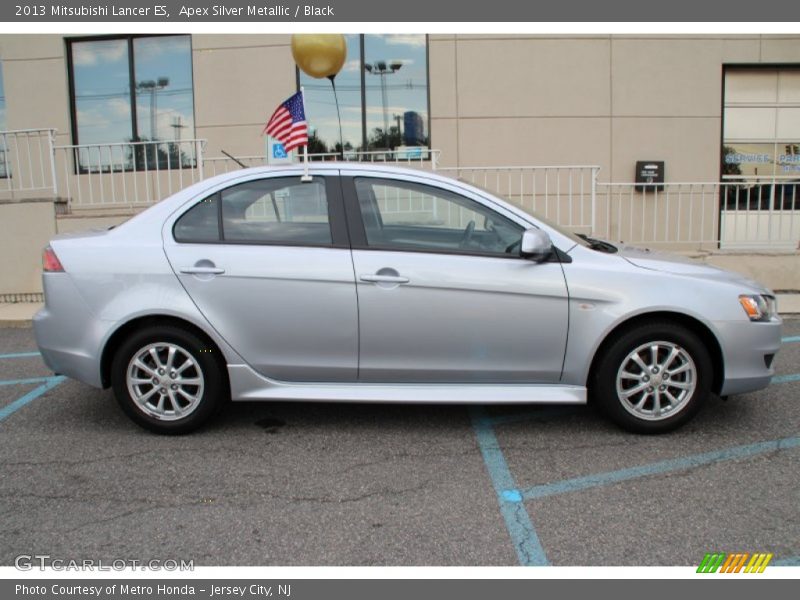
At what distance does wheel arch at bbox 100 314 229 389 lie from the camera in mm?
4133

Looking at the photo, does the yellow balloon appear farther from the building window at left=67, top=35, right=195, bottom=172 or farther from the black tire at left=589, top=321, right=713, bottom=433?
the black tire at left=589, top=321, right=713, bottom=433

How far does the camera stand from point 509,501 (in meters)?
3.36

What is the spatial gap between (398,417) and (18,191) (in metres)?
7.98

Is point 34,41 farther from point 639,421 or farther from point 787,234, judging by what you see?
point 787,234

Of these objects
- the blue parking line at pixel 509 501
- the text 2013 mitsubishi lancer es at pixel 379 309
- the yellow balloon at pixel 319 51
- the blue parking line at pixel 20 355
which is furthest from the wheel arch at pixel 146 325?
the yellow balloon at pixel 319 51

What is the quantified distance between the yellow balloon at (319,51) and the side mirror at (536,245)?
4535mm

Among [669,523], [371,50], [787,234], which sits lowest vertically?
[669,523]

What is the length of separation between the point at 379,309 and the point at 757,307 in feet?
7.48

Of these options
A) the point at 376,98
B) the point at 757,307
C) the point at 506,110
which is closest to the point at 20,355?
the point at 757,307

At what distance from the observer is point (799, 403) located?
15.6 ft

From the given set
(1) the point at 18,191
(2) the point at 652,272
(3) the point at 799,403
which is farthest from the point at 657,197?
(1) the point at 18,191

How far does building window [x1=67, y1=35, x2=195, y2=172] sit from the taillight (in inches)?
279

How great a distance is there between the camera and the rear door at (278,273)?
4.03m

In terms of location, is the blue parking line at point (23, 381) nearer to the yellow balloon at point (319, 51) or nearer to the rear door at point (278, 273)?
the rear door at point (278, 273)
